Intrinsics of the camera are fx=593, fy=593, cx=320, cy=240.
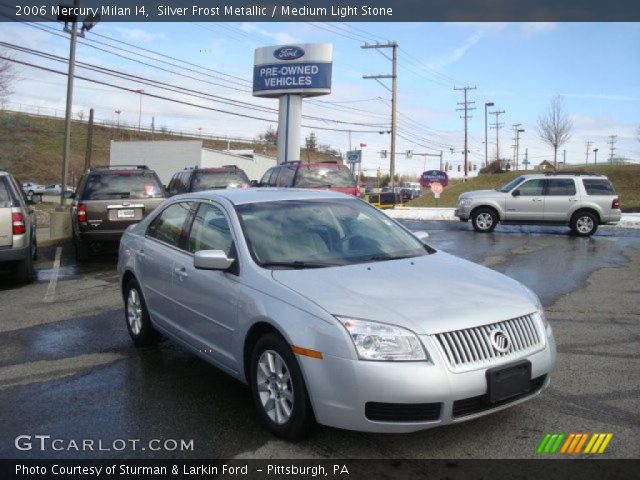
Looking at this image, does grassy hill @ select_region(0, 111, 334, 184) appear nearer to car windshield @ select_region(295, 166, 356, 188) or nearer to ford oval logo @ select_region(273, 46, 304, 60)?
ford oval logo @ select_region(273, 46, 304, 60)

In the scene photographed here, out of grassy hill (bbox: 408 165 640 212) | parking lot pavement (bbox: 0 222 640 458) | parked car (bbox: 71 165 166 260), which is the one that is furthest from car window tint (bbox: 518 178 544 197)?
grassy hill (bbox: 408 165 640 212)

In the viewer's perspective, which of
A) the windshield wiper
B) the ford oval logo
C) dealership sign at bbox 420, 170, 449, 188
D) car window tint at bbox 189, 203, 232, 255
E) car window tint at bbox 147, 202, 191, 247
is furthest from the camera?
the ford oval logo

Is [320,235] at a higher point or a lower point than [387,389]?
higher

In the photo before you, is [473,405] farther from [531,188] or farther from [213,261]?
[531,188]

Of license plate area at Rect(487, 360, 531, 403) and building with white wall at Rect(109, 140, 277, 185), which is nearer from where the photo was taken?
license plate area at Rect(487, 360, 531, 403)

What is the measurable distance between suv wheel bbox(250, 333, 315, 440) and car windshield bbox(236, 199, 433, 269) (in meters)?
0.65

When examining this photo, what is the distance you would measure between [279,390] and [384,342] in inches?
32.6

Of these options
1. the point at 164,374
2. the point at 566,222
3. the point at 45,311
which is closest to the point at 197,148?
the point at 566,222

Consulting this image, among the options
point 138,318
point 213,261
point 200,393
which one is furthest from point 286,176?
point 213,261

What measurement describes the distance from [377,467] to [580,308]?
16.4ft

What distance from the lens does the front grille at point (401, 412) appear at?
3285mm

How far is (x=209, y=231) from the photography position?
15.9 ft

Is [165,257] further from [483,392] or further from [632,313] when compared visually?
[632,313]

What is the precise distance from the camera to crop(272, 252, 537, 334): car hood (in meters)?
3.42
